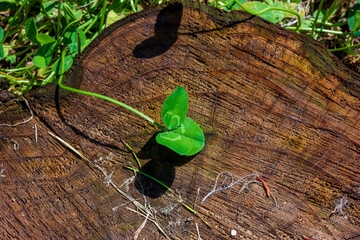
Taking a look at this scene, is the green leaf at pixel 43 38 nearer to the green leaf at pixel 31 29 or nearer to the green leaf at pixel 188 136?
the green leaf at pixel 31 29

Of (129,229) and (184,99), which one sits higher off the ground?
(184,99)

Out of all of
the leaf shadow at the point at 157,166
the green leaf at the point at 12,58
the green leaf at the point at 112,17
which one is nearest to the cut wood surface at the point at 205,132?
the leaf shadow at the point at 157,166

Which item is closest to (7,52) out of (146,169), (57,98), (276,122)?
(57,98)

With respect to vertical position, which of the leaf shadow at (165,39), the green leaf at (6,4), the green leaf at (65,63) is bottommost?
the green leaf at (65,63)

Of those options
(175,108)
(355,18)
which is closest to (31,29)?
(175,108)

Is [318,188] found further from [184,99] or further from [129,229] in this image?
[129,229]

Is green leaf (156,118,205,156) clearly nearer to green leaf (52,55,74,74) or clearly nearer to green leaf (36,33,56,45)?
green leaf (52,55,74,74)
